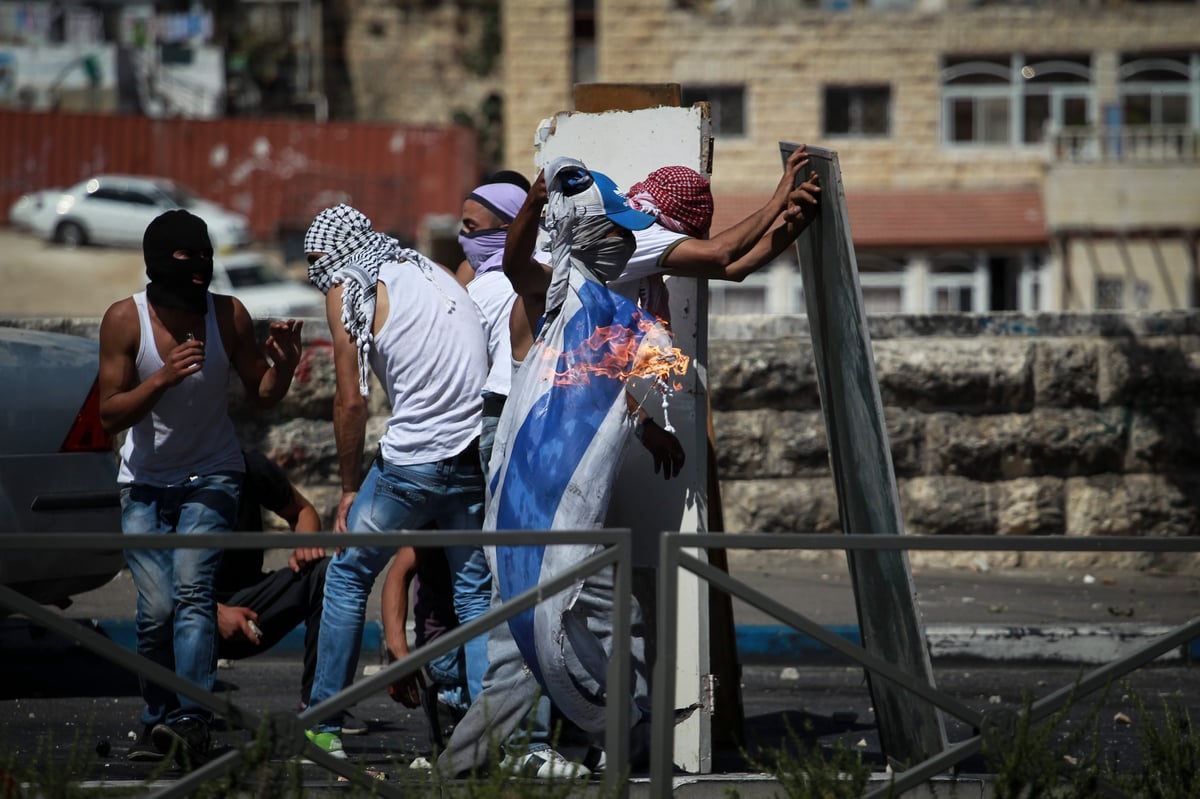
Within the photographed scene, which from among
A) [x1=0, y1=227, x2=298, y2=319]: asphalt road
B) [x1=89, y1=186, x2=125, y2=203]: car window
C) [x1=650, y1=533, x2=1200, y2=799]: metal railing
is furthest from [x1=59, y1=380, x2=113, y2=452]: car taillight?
[x1=89, y1=186, x2=125, y2=203]: car window

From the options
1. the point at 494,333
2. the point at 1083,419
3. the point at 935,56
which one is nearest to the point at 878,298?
the point at 935,56

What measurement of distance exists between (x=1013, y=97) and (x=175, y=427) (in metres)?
29.6

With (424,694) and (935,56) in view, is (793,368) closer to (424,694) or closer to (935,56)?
(424,694)

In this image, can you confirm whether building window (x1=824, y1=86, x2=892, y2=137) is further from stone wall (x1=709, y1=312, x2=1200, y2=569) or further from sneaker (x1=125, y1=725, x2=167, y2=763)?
sneaker (x1=125, y1=725, x2=167, y2=763)

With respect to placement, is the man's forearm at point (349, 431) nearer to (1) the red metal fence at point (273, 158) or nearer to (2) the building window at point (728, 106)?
(2) the building window at point (728, 106)

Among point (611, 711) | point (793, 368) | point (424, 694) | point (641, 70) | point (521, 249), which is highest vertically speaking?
point (641, 70)

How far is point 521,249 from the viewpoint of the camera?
3.97 meters

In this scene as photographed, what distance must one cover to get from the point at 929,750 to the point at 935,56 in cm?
2866

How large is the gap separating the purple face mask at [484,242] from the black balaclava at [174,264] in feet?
3.57

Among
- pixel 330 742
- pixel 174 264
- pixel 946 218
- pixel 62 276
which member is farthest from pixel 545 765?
pixel 62 276

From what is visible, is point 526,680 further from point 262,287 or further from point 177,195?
point 177,195

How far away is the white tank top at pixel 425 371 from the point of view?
435 centimetres

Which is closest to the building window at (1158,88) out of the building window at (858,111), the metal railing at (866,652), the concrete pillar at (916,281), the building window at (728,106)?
the building window at (858,111)

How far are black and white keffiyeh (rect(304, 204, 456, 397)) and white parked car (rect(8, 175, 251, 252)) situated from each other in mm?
27485
